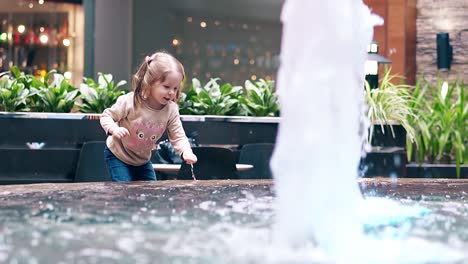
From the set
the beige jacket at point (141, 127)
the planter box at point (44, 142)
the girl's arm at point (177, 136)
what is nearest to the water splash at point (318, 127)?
the girl's arm at point (177, 136)

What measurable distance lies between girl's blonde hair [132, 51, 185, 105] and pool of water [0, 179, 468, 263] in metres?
1.16

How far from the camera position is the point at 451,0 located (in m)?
10.3

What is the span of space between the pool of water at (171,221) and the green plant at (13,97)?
146 inches

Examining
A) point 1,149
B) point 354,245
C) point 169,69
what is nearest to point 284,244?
point 354,245

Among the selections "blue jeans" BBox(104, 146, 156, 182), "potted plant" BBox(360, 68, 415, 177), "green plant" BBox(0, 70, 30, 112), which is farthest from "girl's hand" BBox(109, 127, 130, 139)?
"potted plant" BBox(360, 68, 415, 177)

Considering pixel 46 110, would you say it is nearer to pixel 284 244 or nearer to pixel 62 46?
pixel 284 244

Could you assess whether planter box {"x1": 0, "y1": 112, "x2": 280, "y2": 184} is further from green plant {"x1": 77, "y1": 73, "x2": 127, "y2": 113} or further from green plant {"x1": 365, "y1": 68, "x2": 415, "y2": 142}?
green plant {"x1": 365, "y1": 68, "x2": 415, "y2": 142}

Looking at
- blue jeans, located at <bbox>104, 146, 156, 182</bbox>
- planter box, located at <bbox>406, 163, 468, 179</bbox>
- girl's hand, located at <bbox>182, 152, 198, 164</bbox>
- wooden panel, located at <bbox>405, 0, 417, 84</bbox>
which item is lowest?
planter box, located at <bbox>406, 163, 468, 179</bbox>

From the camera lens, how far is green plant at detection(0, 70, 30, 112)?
6.25 metres

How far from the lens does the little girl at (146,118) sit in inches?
153

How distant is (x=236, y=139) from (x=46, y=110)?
1.32m

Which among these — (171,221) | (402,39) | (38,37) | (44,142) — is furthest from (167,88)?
(38,37)

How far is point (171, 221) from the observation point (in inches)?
76.4

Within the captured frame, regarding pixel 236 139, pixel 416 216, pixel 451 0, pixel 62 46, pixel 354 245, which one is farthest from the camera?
pixel 62 46
